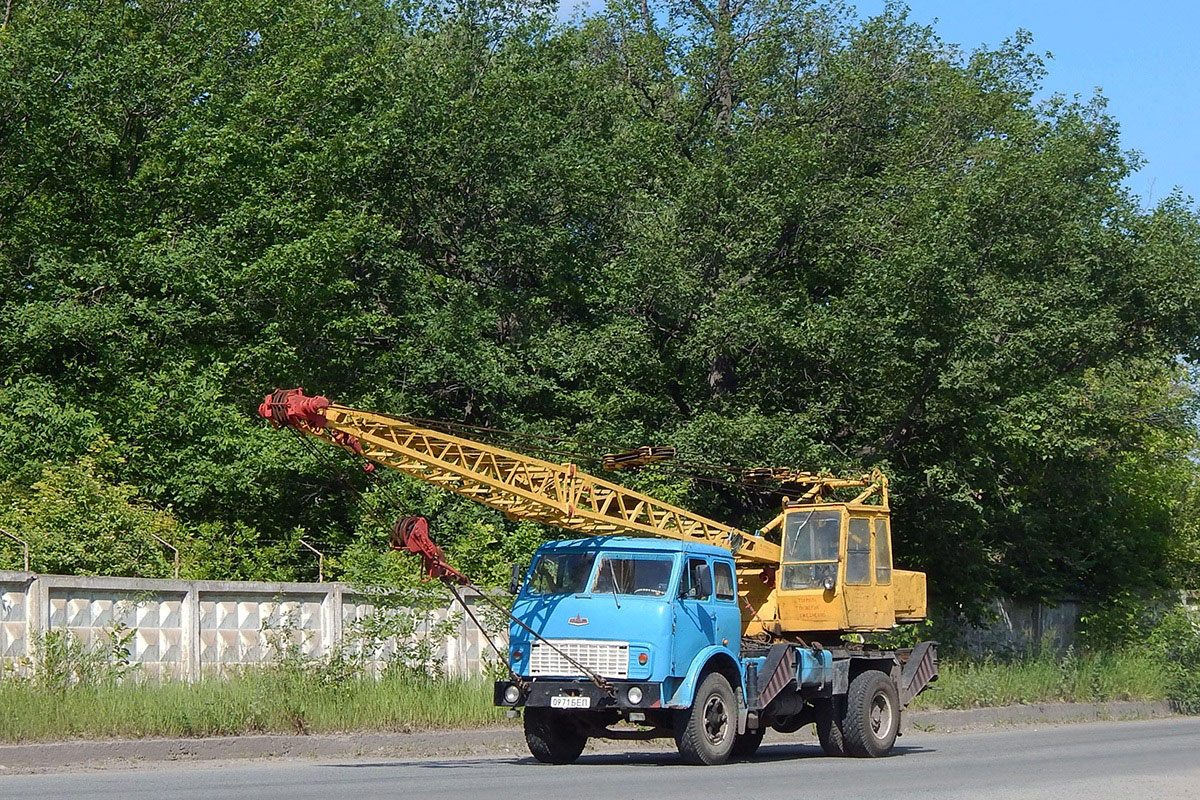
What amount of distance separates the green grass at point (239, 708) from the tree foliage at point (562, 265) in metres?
5.52

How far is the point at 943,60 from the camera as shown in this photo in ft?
130

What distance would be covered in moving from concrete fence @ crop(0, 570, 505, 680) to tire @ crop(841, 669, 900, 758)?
486cm

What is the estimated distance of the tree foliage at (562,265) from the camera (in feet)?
96.1

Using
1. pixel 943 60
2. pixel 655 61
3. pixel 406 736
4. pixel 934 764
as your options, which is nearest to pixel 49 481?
pixel 406 736

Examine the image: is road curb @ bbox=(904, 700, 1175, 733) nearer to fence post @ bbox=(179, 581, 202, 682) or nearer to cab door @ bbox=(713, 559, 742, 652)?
cab door @ bbox=(713, 559, 742, 652)

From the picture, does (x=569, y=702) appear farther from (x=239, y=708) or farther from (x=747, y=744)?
(x=239, y=708)

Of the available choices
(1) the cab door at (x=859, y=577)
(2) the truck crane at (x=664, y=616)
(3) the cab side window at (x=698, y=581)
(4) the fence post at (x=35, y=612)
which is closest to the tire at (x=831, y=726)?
(2) the truck crane at (x=664, y=616)

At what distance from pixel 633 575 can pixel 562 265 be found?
1866 cm

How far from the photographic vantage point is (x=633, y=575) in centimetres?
1672

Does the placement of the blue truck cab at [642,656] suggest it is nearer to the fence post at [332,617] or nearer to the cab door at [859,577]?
the cab door at [859,577]

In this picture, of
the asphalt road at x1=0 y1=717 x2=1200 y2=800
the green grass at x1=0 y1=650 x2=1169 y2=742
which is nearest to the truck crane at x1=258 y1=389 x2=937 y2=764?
the asphalt road at x1=0 y1=717 x2=1200 y2=800

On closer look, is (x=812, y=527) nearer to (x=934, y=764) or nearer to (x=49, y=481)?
(x=934, y=764)

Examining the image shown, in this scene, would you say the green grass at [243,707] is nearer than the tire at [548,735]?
Yes

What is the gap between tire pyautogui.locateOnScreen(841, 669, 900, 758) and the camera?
18.6 metres
